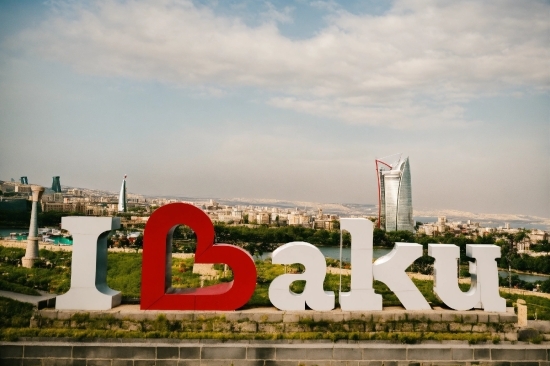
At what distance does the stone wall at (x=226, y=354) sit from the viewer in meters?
9.05

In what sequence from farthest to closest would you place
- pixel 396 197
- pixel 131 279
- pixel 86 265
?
pixel 396 197
pixel 131 279
pixel 86 265

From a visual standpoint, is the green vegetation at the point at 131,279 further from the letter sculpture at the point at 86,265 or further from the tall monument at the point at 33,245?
the letter sculpture at the point at 86,265

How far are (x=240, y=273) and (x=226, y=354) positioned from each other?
181cm

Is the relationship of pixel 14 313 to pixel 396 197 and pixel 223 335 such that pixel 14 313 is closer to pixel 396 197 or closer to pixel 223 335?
pixel 223 335

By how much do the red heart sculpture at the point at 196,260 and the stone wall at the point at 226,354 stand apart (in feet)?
3.27

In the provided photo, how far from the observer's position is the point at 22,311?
10773 millimetres

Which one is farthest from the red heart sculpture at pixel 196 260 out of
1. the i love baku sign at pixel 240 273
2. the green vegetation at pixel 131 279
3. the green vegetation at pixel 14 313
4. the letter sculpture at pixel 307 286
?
the green vegetation at pixel 131 279

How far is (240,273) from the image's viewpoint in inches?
394

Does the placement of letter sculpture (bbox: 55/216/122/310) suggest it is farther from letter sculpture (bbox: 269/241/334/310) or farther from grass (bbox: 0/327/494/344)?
letter sculpture (bbox: 269/241/334/310)

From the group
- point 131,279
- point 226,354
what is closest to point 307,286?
point 226,354

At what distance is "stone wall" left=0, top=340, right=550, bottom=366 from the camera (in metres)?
9.05

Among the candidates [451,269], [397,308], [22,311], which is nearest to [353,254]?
[397,308]

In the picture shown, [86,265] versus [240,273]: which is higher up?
Result: [86,265]

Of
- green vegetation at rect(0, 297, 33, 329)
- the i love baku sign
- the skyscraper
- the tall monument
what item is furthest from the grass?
the skyscraper
